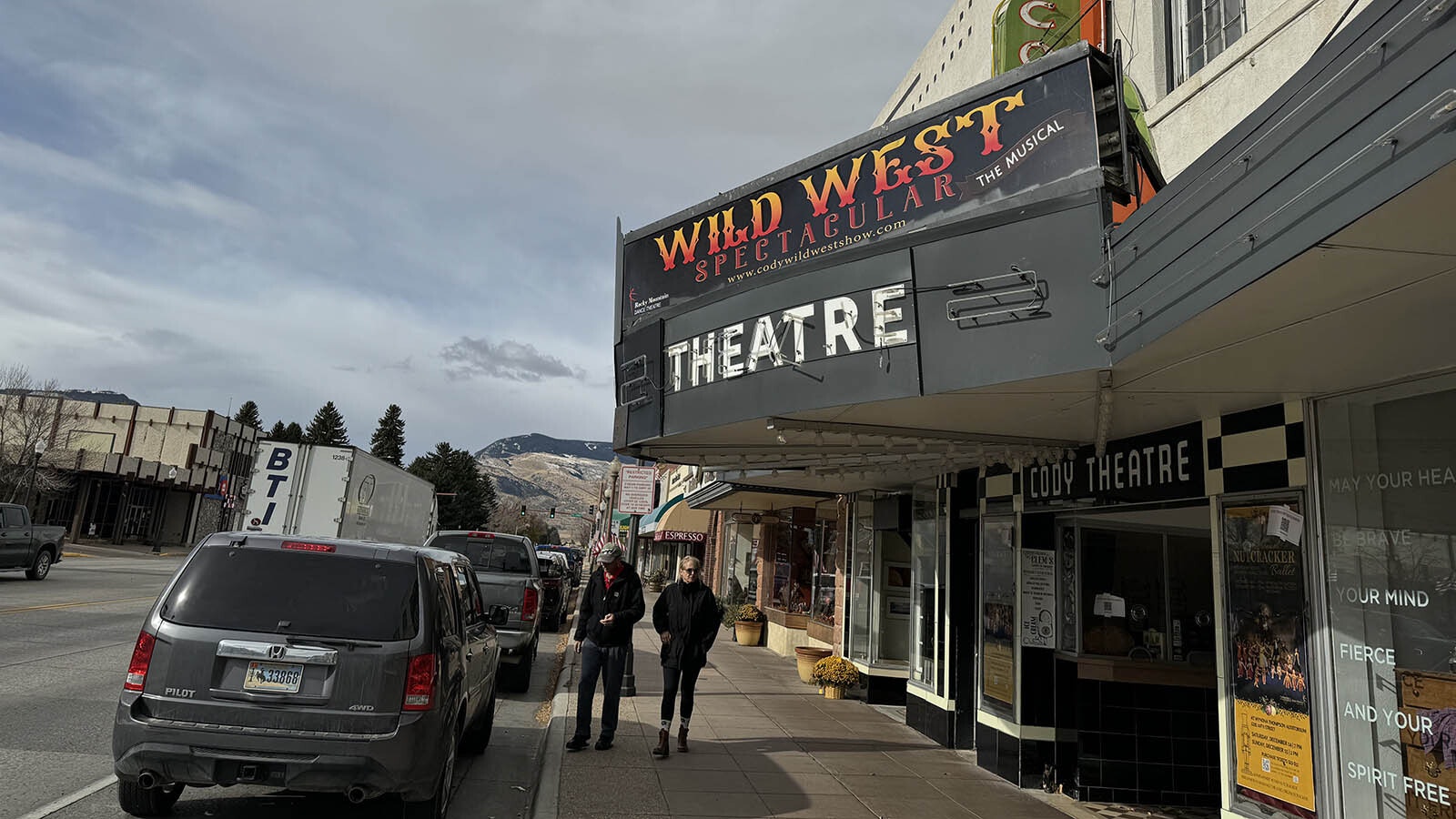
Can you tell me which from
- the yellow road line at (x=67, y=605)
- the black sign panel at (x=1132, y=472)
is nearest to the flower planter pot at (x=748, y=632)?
the black sign panel at (x=1132, y=472)

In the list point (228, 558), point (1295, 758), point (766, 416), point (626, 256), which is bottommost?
point (1295, 758)

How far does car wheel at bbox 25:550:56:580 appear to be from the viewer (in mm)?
20359

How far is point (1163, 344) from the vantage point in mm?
4539

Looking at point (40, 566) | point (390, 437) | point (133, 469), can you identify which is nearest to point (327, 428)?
point (390, 437)

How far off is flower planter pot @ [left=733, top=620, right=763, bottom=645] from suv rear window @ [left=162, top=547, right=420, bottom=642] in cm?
1446

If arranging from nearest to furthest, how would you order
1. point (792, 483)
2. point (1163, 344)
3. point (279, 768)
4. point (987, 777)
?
point (1163, 344) < point (279, 768) < point (987, 777) < point (792, 483)

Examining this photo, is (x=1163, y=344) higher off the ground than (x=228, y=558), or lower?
higher

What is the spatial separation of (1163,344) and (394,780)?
4.69 metres

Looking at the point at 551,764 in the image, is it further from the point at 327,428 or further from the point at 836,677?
the point at 327,428

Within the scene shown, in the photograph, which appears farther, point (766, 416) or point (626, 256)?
point (626, 256)

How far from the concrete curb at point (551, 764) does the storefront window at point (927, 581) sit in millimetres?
4111

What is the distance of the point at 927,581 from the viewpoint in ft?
36.6

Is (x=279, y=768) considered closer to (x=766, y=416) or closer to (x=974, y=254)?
(x=766, y=416)

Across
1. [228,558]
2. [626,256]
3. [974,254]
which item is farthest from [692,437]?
[228,558]
